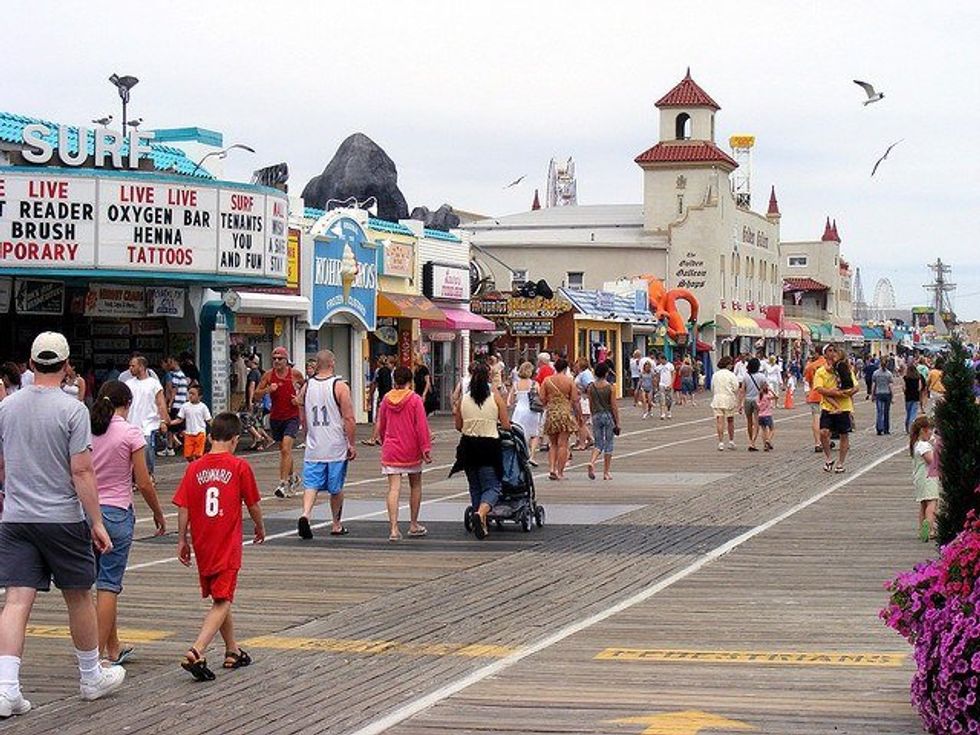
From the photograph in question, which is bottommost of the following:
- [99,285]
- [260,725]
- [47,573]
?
[260,725]

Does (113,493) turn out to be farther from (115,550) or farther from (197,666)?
(197,666)

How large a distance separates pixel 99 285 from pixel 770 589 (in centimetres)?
2044

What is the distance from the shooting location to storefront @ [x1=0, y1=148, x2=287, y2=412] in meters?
28.0

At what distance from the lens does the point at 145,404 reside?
19797mm

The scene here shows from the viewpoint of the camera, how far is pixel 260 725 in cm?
831

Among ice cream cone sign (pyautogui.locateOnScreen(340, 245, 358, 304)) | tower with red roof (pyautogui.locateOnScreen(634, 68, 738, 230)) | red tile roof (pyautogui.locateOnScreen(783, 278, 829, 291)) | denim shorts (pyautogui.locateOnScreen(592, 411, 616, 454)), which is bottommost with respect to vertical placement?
denim shorts (pyautogui.locateOnScreen(592, 411, 616, 454))

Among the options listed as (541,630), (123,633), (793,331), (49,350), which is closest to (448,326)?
(541,630)

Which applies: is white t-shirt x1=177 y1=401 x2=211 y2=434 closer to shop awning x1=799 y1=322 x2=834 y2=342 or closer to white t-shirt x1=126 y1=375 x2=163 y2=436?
white t-shirt x1=126 y1=375 x2=163 y2=436

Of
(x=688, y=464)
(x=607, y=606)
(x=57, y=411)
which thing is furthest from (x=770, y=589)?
(x=688, y=464)

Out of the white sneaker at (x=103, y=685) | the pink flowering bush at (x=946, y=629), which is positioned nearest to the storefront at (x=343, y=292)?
the white sneaker at (x=103, y=685)

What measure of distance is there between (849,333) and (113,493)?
118 m

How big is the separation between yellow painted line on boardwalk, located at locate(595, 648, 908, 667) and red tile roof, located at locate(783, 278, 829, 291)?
113175mm

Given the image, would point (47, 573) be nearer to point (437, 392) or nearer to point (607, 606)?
point (607, 606)

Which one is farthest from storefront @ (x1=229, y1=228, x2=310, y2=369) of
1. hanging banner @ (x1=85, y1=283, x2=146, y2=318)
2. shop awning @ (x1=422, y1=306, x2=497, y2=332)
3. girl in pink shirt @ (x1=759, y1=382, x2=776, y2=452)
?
girl in pink shirt @ (x1=759, y1=382, x2=776, y2=452)
